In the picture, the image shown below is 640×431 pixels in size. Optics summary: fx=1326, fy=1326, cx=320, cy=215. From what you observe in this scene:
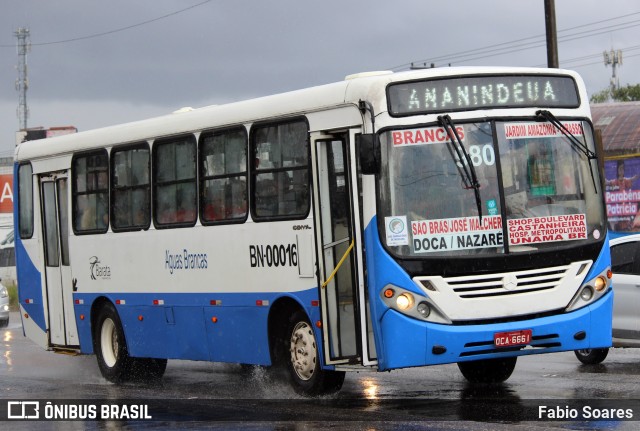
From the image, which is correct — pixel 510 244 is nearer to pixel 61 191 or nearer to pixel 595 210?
pixel 595 210

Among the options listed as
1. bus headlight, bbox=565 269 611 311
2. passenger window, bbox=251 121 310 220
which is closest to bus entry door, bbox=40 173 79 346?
passenger window, bbox=251 121 310 220

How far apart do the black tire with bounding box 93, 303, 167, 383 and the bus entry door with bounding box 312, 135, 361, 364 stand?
16.9ft

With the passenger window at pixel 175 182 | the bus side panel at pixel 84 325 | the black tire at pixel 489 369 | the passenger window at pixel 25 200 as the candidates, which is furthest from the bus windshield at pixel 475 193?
the passenger window at pixel 25 200

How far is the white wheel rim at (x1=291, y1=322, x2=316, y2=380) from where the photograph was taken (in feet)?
44.6

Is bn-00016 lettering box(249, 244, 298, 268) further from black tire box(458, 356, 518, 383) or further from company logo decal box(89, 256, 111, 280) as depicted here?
company logo decal box(89, 256, 111, 280)

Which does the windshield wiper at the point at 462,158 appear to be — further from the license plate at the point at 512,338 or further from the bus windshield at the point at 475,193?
the license plate at the point at 512,338

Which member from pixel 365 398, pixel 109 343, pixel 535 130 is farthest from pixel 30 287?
pixel 535 130

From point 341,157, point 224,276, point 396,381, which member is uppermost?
point 341,157

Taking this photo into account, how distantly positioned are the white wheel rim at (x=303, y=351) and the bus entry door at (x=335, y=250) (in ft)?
1.58

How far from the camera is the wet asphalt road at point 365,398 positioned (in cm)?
1166

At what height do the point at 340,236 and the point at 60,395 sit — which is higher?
the point at 340,236

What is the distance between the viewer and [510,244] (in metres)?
12.4

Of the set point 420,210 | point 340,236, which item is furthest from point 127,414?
point 420,210

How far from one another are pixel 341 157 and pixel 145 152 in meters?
4.35
